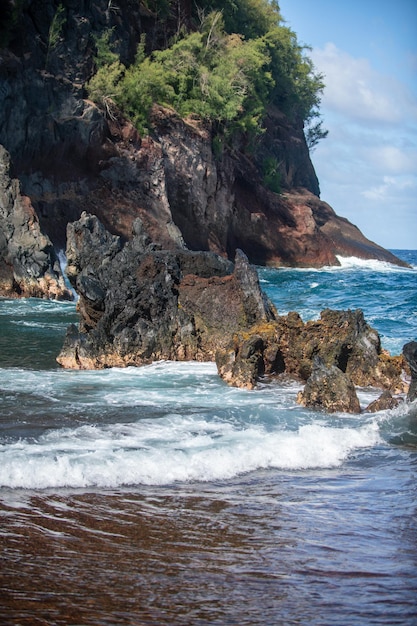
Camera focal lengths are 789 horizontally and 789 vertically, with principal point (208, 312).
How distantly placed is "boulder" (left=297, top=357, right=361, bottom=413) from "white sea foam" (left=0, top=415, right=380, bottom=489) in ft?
2.69

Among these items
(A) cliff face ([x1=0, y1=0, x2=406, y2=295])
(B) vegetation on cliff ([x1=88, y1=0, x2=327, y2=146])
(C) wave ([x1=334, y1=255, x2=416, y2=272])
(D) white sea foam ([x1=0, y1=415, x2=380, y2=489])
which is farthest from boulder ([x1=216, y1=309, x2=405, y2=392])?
(C) wave ([x1=334, y1=255, x2=416, y2=272])

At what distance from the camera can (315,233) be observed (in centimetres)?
4684

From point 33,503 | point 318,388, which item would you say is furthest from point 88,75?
point 33,503

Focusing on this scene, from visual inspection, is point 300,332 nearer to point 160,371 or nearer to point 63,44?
point 160,371

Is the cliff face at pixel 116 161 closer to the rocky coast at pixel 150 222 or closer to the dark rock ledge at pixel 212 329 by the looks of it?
the rocky coast at pixel 150 222

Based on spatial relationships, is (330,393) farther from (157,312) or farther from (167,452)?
(157,312)

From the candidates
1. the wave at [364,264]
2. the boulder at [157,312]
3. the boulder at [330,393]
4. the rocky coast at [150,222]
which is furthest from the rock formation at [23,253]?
the wave at [364,264]

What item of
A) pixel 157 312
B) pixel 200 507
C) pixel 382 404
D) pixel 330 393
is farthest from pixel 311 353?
pixel 200 507

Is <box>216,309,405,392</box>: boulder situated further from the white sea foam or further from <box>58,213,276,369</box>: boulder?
the white sea foam

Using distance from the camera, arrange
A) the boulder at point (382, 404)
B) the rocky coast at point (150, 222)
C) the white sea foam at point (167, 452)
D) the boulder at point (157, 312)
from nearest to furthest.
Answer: the white sea foam at point (167, 452), the boulder at point (382, 404), the rocky coast at point (150, 222), the boulder at point (157, 312)

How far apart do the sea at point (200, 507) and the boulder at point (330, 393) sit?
207 millimetres

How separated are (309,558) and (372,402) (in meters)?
4.96

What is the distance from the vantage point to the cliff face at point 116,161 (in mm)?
28500

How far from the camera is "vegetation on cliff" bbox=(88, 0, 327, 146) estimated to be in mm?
34406
